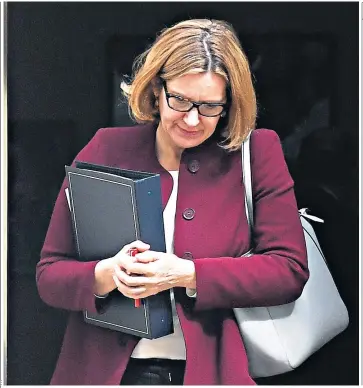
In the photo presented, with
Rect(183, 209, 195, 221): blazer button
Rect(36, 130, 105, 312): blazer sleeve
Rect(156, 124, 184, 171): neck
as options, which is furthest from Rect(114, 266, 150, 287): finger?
Rect(156, 124, 184, 171): neck

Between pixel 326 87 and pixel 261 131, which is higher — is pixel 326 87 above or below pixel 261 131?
above

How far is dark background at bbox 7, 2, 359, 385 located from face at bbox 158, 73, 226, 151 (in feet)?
0.68

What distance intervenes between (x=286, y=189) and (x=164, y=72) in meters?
0.54

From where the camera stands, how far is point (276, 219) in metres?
2.40

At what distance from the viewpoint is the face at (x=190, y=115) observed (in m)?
2.27

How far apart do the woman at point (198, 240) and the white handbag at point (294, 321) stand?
0.03 m

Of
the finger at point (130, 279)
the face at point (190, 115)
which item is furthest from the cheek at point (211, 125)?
the finger at point (130, 279)

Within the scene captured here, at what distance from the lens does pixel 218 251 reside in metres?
2.41

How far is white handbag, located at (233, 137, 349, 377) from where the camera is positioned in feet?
7.91

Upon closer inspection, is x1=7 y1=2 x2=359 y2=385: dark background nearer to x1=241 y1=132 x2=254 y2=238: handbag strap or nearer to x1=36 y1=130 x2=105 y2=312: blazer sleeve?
x1=36 y1=130 x2=105 y2=312: blazer sleeve

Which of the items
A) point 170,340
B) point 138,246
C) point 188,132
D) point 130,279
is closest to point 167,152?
point 188,132

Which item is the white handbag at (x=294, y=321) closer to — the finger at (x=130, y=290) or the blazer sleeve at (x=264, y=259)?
the blazer sleeve at (x=264, y=259)

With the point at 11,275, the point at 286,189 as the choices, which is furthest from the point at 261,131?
the point at 11,275

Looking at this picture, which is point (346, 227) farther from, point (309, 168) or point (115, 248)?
point (115, 248)
